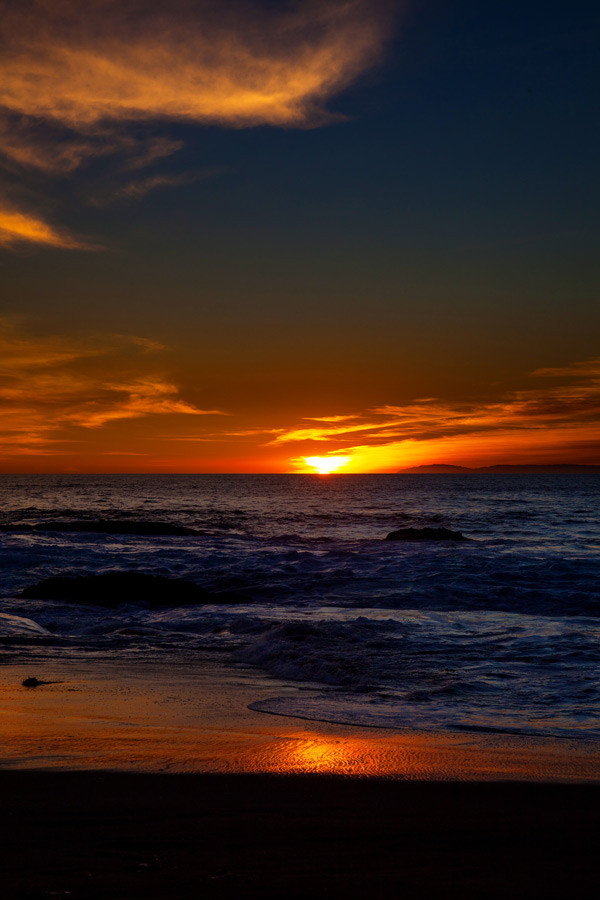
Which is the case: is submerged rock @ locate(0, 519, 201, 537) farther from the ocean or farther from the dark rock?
the dark rock

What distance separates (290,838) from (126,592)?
44.4 ft

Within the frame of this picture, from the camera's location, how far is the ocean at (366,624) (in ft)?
23.9

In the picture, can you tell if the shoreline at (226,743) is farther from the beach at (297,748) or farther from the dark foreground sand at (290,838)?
the dark foreground sand at (290,838)

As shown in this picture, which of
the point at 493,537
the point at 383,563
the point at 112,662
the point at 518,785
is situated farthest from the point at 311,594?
the point at 493,537

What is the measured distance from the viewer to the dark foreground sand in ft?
9.84

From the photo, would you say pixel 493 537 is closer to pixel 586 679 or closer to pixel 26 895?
pixel 586 679

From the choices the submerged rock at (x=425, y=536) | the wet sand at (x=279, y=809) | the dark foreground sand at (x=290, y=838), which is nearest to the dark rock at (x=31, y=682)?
the wet sand at (x=279, y=809)

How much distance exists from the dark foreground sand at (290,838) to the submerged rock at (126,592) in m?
11.9

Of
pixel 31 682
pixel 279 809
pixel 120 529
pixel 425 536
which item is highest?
pixel 279 809

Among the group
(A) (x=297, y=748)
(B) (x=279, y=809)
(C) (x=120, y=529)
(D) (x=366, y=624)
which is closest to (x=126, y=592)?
(D) (x=366, y=624)

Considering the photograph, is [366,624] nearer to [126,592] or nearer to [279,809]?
[126,592]

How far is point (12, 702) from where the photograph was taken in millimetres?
6461

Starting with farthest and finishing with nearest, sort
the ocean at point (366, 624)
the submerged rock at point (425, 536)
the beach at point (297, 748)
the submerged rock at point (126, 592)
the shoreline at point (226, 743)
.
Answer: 1. the submerged rock at point (425, 536)
2. the submerged rock at point (126, 592)
3. the ocean at point (366, 624)
4. the shoreline at point (226, 743)
5. the beach at point (297, 748)

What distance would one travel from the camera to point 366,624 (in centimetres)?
1228
